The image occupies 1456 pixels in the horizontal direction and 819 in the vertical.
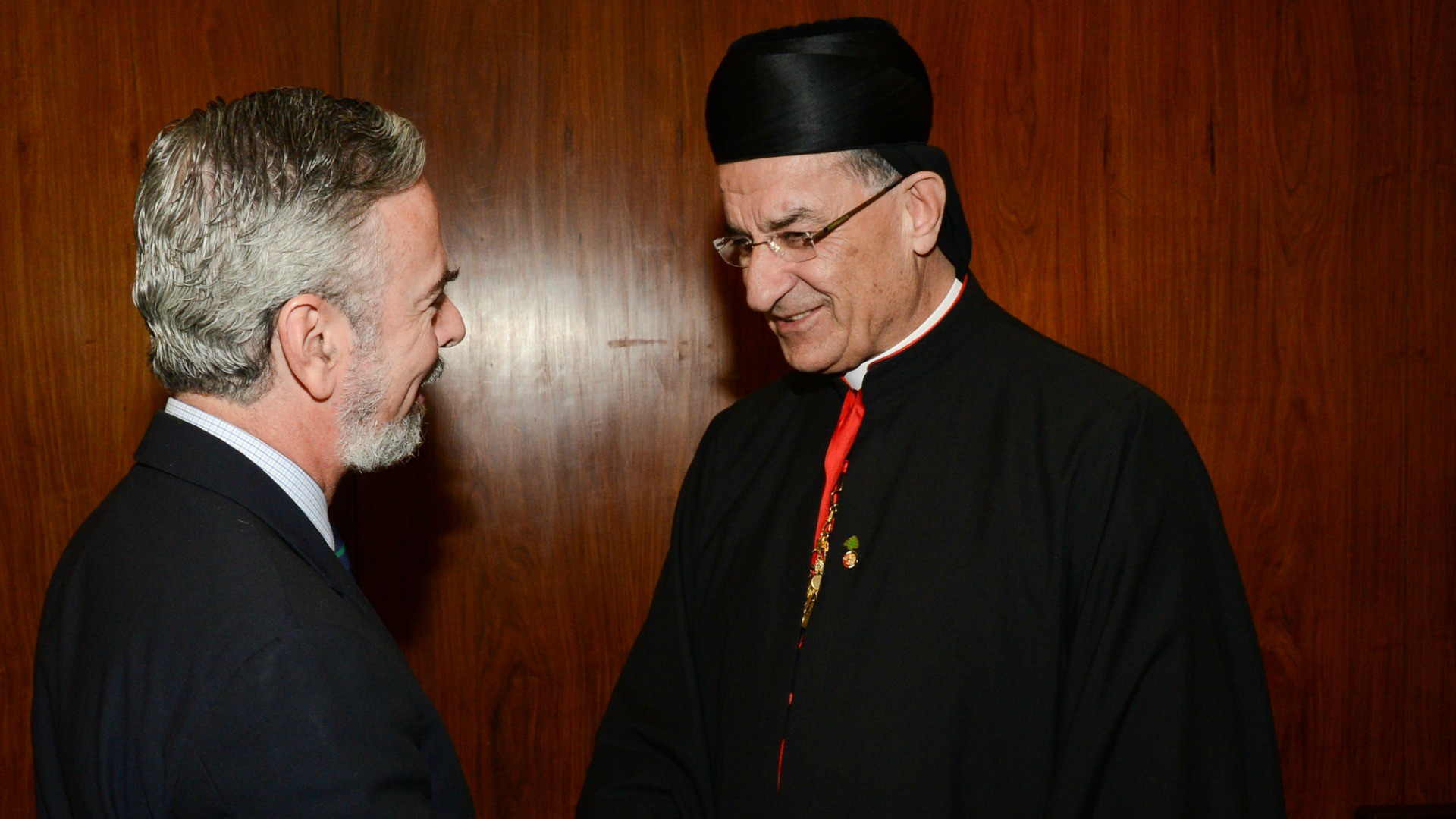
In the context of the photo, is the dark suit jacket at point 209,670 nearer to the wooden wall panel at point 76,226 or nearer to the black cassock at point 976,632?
the black cassock at point 976,632

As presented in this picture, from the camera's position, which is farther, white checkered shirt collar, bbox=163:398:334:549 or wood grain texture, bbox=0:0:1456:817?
wood grain texture, bbox=0:0:1456:817

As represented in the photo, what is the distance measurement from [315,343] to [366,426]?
15 centimetres

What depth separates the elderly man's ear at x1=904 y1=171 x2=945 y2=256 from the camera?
170cm

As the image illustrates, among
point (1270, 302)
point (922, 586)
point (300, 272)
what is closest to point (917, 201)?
point (922, 586)

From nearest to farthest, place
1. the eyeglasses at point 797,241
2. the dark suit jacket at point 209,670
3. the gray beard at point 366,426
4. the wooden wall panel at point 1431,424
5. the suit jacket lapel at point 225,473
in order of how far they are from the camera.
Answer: the dark suit jacket at point 209,670 < the suit jacket lapel at point 225,473 < the gray beard at point 366,426 < the eyeglasses at point 797,241 < the wooden wall panel at point 1431,424

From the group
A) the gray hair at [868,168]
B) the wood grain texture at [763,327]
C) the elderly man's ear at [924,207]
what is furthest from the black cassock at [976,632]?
the wood grain texture at [763,327]

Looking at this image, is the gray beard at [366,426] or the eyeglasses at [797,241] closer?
the gray beard at [366,426]

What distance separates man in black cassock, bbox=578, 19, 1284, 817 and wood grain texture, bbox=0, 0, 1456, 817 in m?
0.87

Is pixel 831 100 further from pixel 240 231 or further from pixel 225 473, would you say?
pixel 225 473

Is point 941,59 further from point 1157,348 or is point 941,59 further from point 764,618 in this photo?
point 764,618

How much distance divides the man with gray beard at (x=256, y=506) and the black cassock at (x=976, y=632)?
53 cm

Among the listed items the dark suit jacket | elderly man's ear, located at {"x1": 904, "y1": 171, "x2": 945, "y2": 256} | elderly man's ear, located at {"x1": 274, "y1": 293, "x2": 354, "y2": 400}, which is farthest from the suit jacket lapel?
elderly man's ear, located at {"x1": 904, "y1": 171, "x2": 945, "y2": 256}

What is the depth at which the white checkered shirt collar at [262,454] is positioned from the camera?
50.9 inches

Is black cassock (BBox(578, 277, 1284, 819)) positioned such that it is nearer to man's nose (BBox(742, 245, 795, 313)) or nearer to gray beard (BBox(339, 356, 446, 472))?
man's nose (BBox(742, 245, 795, 313))
